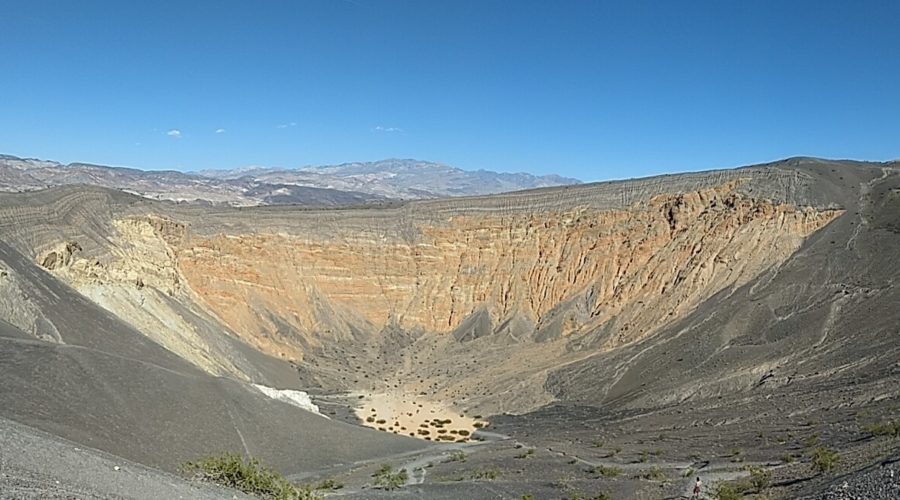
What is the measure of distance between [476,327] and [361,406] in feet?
51.0

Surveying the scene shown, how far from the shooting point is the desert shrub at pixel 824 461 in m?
19.8

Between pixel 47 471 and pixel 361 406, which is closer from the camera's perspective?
pixel 47 471

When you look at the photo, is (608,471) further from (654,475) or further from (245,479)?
(245,479)

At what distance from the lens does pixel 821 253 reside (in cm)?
4791

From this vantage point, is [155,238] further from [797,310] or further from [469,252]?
[797,310]

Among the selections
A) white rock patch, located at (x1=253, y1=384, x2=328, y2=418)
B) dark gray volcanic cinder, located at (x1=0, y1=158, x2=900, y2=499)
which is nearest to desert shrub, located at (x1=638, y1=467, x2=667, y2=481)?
dark gray volcanic cinder, located at (x1=0, y1=158, x2=900, y2=499)

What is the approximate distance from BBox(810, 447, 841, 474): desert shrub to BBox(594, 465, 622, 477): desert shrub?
20.6ft

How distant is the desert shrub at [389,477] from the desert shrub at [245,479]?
4387 millimetres

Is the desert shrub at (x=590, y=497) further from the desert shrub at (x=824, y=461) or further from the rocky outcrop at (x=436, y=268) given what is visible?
the rocky outcrop at (x=436, y=268)

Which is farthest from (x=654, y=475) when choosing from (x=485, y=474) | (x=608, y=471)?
(x=485, y=474)

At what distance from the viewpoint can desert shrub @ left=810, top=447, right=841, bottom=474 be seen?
19.8 metres

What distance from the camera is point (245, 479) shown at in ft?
63.6

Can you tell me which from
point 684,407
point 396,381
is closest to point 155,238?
point 396,381

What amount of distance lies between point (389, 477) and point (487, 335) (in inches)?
1276
